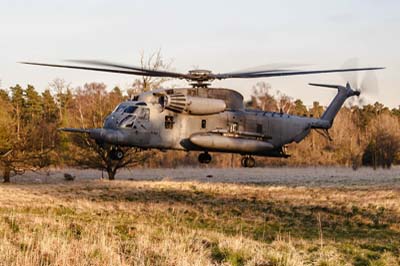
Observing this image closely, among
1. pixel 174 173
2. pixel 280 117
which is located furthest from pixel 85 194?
pixel 174 173

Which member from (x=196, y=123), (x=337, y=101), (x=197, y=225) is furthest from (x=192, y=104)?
(x=337, y=101)

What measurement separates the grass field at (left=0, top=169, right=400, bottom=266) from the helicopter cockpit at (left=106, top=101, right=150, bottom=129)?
333 cm

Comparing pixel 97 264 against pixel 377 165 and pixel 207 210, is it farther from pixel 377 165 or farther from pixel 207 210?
pixel 377 165

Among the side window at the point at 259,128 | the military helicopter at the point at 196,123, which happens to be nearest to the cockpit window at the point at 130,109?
the military helicopter at the point at 196,123

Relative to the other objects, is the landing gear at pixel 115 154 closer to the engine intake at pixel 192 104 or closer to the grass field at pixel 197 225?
the grass field at pixel 197 225

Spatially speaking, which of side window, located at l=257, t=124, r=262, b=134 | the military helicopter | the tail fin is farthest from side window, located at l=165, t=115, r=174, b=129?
the tail fin

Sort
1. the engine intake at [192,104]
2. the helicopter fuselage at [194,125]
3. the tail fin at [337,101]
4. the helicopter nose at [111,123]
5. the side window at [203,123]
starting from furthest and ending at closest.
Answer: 1. the tail fin at [337,101]
2. the side window at [203,123]
3. the engine intake at [192,104]
4. the helicopter fuselage at [194,125]
5. the helicopter nose at [111,123]

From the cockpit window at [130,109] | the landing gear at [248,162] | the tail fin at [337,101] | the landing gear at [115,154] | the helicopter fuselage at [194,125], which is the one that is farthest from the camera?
the tail fin at [337,101]

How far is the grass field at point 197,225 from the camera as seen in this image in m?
12.7

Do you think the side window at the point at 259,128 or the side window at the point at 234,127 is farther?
the side window at the point at 259,128

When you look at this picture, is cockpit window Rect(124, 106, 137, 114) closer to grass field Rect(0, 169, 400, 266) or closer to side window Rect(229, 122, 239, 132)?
grass field Rect(0, 169, 400, 266)

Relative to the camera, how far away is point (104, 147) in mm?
27688

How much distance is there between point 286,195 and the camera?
35094mm

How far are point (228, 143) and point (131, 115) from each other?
4233 mm
